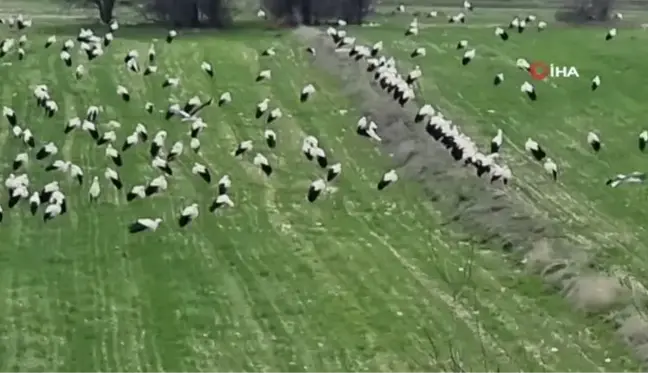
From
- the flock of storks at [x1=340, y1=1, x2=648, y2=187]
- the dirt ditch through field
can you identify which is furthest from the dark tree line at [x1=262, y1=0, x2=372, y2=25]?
the dirt ditch through field

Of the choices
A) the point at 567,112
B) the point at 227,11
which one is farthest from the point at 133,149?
the point at 227,11

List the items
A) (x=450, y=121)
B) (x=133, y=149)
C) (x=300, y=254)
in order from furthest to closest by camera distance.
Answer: (x=450, y=121)
(x=133, y=149)
(x=300, y=254)

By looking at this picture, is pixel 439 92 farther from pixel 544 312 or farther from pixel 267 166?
pixel 544 312

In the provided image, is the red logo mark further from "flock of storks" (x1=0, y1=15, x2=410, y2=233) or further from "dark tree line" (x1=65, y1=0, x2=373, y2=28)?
"dark tree line" (x1=65, y1=0, x2=373, y2=28)

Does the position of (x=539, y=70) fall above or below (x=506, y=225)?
below

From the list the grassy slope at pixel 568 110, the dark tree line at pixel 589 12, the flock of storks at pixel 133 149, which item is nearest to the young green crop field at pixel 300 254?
the grassy slope at pixel 568 110

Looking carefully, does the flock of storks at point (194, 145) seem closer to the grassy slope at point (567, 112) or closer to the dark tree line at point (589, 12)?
the grassy slope at point (567, 112)

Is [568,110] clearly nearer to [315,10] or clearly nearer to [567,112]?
[567,112]
